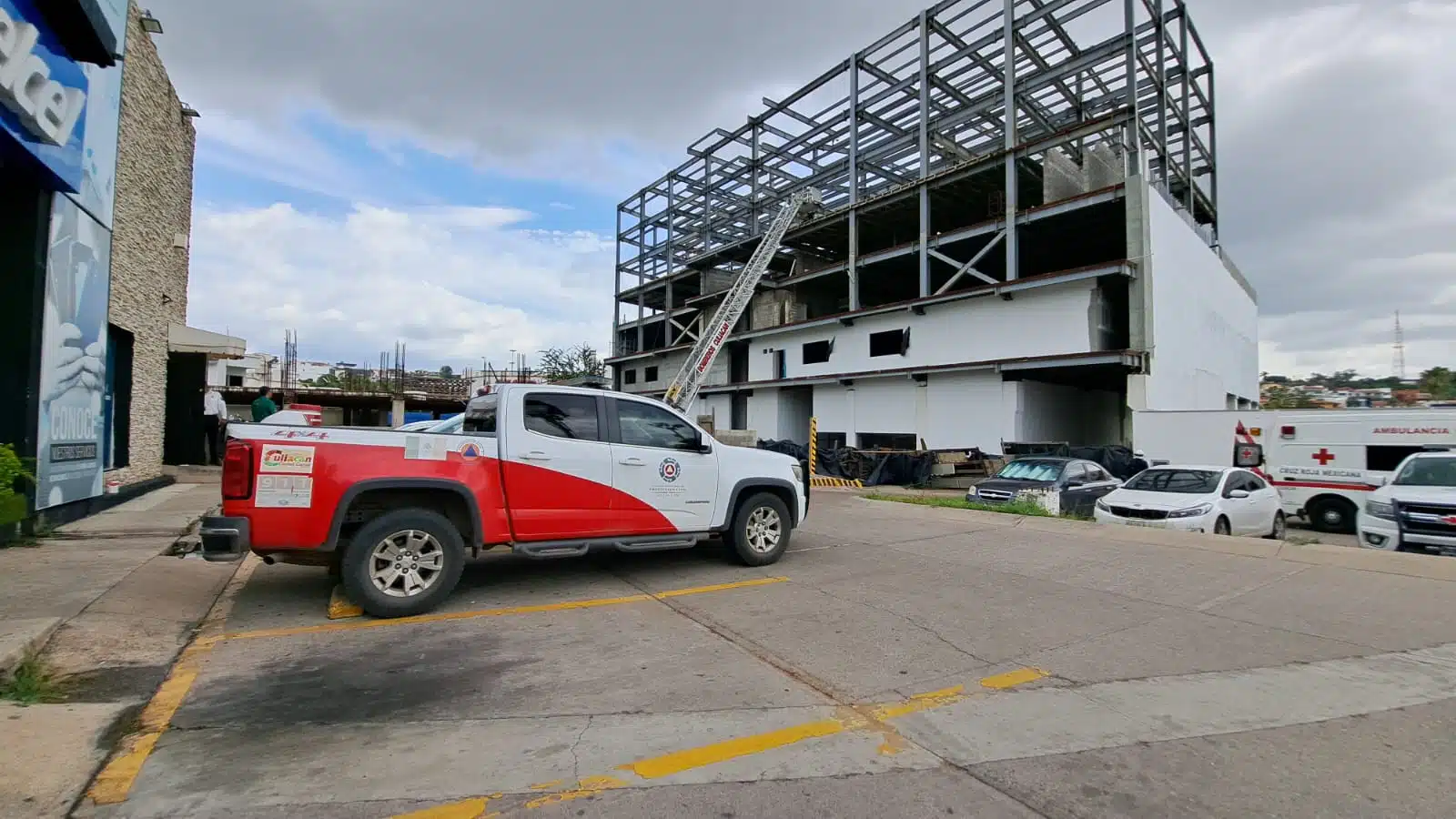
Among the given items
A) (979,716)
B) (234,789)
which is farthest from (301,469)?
(979,716)

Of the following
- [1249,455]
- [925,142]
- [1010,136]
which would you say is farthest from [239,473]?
[925,142]

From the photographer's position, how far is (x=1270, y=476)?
16016mm

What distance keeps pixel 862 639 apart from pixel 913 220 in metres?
29.7

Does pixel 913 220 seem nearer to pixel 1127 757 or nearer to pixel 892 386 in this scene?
pixel 892 386

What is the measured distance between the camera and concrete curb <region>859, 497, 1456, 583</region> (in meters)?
7.41

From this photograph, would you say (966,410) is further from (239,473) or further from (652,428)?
(239,473)

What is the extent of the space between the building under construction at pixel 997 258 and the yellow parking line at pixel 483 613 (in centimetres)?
1784

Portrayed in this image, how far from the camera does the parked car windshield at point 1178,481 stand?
11.8 m

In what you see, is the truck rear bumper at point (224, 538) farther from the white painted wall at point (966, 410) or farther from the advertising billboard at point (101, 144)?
the white painted wall at point (966, 410)

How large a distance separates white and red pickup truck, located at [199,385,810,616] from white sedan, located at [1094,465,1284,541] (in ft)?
23.2

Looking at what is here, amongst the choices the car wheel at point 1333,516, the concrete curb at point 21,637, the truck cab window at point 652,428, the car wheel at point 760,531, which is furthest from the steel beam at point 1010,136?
the concrete curb at point 21,637

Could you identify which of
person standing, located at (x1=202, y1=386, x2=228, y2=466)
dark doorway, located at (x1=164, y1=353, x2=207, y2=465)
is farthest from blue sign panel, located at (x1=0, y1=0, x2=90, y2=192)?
person standing, located at (x1=202, y1=386, x2=228, y2=466)

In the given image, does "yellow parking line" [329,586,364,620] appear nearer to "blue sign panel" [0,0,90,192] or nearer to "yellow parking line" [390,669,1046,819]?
"yellow parking line" [390,669,1046,819]

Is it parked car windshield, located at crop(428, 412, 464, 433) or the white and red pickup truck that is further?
parked car windshield, located at crop(428, 412, 464, 433)
